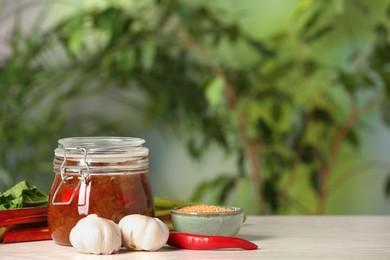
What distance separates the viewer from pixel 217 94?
2.76 meters

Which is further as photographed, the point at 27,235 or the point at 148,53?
the point at 148,53

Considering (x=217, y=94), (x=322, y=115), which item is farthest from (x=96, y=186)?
(x=322, y=115)

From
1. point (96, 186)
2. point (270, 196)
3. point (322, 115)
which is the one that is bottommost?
point (270, 196)

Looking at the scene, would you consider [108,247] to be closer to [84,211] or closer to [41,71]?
[84,211]

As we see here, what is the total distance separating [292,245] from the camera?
1.21 m

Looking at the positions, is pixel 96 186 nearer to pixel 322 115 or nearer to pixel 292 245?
pixel 292 245

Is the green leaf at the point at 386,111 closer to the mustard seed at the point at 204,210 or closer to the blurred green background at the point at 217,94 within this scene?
the blurred green background at the point at 217,94

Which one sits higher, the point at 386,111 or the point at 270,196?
the point at 386,111

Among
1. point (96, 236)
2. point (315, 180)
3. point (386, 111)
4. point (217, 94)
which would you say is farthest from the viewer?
point (315, 180)

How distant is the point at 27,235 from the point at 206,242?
0.29m

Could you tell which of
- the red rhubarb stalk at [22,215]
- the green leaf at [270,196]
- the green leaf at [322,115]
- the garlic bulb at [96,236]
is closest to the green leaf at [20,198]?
the red rhubarb stalk at [22,215]

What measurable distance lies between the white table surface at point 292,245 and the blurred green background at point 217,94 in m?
1.36

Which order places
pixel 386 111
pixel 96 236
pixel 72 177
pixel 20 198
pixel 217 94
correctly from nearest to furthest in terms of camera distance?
pixel 96 236, pixel 72 177, pixel 20 198, pixel 217 94, pixel 386 111

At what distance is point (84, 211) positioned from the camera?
119 cm
